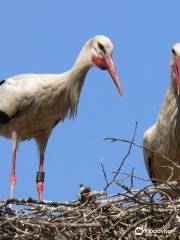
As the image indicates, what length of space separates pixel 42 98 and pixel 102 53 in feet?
2.36

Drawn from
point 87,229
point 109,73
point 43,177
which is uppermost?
point 109,73

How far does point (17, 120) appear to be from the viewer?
40.4 ft

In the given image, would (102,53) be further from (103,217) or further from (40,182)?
(103,217)

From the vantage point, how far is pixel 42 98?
1230 centimetres

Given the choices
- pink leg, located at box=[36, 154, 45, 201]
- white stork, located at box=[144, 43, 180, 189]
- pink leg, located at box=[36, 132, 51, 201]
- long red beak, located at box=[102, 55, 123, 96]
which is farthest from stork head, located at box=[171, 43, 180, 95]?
pink leg, located at box=[36, 154, 45, 201]

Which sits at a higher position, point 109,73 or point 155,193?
point 109,73

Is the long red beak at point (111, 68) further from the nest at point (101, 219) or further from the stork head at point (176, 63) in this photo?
A: the nest at point (101, 219)

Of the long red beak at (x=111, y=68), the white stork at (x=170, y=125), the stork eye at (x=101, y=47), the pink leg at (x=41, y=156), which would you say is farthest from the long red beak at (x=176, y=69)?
the pink leg at (x=41, y=156)

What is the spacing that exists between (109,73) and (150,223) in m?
3.11

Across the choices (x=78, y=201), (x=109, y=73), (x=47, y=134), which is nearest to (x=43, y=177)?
(x=47, y=134)

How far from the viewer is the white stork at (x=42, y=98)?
12.3 metres

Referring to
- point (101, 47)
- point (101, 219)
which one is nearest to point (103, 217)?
point (101, 219)

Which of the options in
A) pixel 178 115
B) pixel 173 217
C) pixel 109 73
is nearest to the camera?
pixel 173 217

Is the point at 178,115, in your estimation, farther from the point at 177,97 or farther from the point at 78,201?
the point at 78,201
